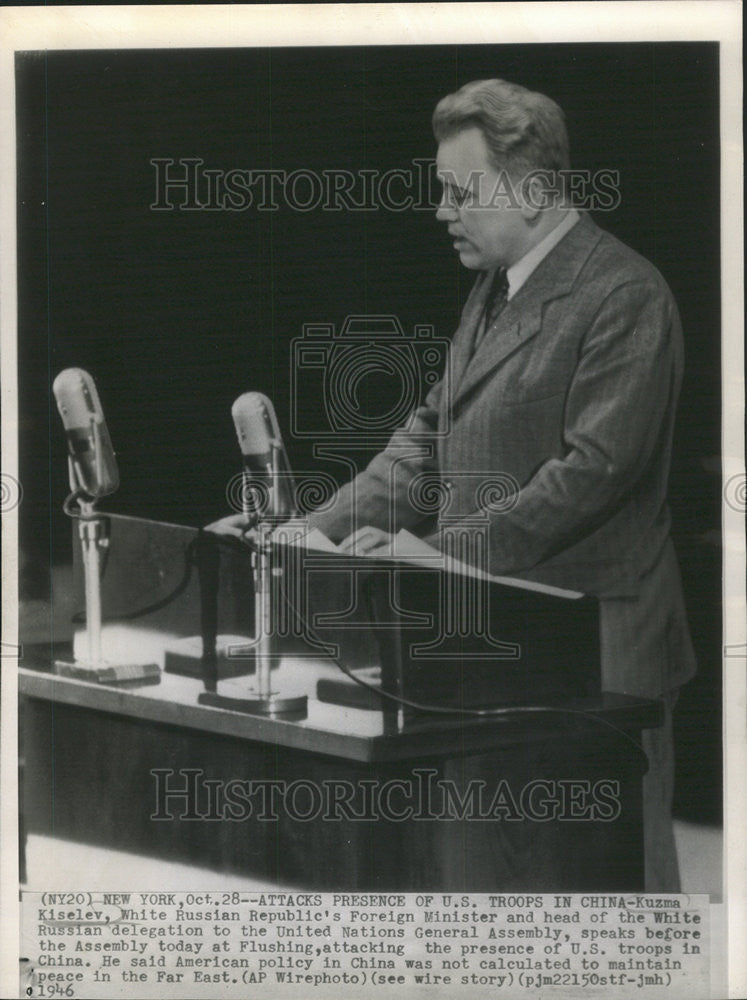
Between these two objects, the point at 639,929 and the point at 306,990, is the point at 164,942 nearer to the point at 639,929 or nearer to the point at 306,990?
the point at 306,990

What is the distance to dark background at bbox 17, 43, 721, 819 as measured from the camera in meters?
2.34

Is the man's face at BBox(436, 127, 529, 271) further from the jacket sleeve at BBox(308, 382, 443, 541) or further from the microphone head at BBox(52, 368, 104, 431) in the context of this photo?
the microphone head at BBox(52, 368, 104, 431)

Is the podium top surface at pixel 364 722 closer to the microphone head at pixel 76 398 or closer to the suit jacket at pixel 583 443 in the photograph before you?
the suit jacket at pixel 583 443

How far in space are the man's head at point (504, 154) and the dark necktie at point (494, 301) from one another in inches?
1.1

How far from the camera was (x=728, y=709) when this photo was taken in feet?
7.72

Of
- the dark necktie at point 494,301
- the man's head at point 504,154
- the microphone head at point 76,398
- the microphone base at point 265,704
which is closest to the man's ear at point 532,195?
the man's head at point 504,154

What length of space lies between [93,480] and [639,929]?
1325mm

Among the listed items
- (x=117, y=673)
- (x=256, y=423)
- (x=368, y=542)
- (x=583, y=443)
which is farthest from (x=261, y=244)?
(x=117, y=673)

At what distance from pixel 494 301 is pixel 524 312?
2.5 inches

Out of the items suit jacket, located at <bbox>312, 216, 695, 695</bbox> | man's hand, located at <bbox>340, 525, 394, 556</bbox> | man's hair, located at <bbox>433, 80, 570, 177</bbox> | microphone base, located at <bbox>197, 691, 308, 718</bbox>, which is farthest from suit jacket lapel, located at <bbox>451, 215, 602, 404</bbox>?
microphone base, located at <bbox>197, 691, 308, 718</bbox>

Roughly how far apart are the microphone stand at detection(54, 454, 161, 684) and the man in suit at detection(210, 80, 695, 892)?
0.43 metres

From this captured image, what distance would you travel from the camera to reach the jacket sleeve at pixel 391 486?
236 cm

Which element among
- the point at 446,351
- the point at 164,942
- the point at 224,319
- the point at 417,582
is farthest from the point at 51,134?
the point at 164,942

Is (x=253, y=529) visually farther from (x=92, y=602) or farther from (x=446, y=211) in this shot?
(x=446, y=211)
